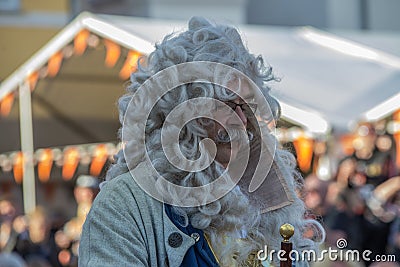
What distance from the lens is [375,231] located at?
225 inches

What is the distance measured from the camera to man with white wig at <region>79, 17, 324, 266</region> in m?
1.88

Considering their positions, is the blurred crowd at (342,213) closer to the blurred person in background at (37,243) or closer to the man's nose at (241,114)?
the blurred person in background at (37,243)

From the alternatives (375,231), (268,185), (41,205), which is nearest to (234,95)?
(268,185)

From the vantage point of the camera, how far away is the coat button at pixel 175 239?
189 centimetres

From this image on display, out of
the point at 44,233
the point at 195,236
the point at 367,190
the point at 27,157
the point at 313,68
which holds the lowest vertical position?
the point at 44,233

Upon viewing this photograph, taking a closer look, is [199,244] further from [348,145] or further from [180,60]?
[348,145]

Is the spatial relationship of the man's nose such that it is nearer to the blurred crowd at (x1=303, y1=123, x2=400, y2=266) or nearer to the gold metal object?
the gold metal object

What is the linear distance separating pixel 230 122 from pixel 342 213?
404 cm

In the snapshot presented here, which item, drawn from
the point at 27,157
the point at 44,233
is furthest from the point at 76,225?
the point at 27,157

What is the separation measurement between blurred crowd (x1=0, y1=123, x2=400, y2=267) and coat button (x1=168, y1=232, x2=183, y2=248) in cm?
279

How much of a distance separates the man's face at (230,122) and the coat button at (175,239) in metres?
0.20

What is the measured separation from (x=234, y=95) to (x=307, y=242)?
39 cm

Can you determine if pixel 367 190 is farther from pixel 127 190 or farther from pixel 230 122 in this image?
pixel 127 190

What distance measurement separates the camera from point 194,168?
6.47 ft
